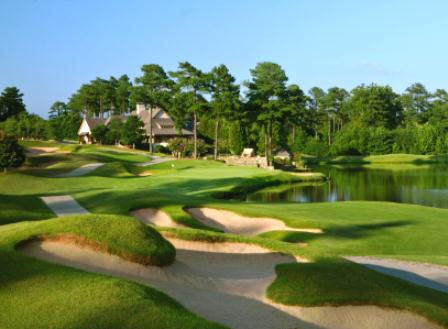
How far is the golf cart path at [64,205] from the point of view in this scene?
24.1 metres

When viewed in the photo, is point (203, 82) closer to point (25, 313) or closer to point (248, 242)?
point (248, 242)

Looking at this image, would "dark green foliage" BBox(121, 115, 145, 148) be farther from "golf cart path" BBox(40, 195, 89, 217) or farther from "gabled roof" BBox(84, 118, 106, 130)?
"golf cart path" BBox(40, 195, 89, 217)

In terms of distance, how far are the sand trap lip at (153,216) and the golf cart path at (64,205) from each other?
8.27 ft

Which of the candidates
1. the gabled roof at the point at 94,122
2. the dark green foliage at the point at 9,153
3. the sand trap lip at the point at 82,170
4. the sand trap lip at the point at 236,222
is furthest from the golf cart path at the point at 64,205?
the gabled roof at the point at 94,122

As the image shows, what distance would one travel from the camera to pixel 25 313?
25.6 ft

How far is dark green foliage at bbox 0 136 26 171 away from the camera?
44169 mm

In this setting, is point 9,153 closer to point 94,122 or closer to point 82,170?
point 82,170

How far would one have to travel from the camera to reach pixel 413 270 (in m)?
14.9

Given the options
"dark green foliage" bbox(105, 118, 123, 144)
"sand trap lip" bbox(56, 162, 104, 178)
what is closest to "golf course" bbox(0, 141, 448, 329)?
"sand trap lip" bbox(56, 162, 104, 178)

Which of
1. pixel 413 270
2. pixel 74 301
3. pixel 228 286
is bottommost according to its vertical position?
pixel 413 270

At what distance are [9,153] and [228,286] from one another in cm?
3853

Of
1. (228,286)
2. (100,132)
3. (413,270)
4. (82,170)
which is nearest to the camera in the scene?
(228,286)

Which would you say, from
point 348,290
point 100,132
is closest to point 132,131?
point 100,132

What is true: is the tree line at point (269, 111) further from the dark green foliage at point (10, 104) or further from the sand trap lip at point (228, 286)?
the sand trap lip at point (228, 286)
